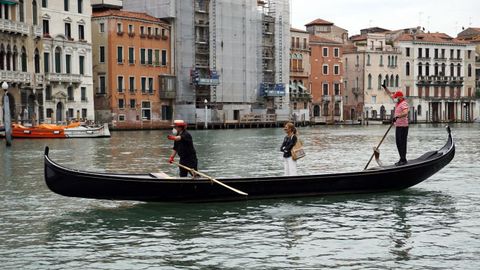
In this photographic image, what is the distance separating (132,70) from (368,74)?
2913cm

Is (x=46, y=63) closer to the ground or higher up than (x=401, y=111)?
higher up

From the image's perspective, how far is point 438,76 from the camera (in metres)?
82.8

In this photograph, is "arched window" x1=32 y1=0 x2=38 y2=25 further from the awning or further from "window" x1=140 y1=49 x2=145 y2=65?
"window" x1=140 y1=49 x2=145 y2=65

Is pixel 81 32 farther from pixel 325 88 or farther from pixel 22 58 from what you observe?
pixel 325 88

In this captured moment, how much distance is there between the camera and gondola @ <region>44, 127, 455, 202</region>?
11.4 meters

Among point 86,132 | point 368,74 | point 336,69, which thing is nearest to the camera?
point 86,132

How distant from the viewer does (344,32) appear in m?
77.8

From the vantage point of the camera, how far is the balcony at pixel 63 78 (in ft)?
154

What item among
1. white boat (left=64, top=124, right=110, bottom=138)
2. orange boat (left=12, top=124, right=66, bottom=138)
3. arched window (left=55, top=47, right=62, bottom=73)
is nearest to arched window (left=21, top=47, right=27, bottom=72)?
arched window (left=55, top=47, right=62, bottom=73)

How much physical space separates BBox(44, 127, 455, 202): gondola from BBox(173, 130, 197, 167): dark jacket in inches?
14.7

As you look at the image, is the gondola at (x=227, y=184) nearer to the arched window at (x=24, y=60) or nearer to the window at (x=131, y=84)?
the arched window at (x=24, y=60)

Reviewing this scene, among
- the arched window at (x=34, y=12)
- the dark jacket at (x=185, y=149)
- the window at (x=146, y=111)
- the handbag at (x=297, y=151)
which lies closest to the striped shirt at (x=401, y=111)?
the handbag at (x=297, y=151)

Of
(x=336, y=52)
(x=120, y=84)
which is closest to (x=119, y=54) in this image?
(x=120, y=84)

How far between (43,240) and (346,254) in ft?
11.8
